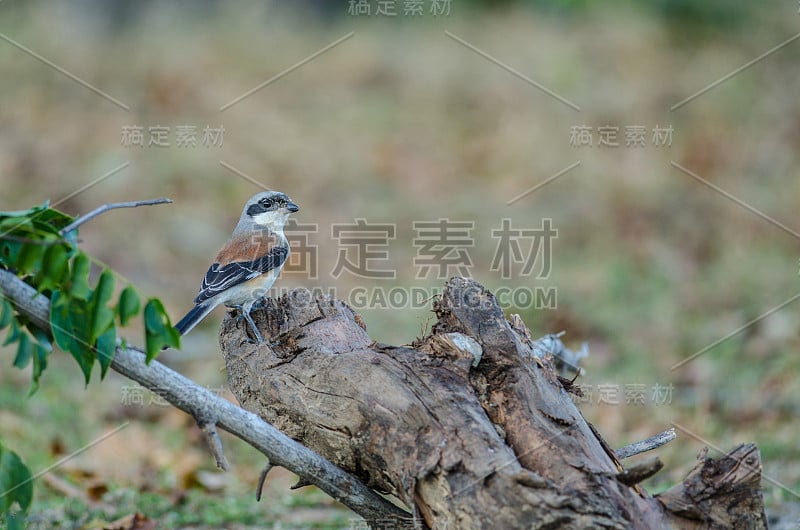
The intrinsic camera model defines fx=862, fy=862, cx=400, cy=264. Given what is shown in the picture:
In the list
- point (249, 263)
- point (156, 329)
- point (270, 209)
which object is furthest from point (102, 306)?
point (270, 209)

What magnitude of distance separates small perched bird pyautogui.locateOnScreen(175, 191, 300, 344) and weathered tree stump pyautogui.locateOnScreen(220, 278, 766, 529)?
631 millimetres

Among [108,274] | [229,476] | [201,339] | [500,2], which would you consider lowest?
[201,339]

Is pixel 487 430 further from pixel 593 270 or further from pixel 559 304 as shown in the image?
pixel 593 270

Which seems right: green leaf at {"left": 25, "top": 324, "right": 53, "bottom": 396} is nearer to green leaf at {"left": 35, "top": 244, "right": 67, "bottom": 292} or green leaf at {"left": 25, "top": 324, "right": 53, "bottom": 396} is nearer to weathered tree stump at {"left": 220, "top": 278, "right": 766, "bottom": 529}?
green leaf at {"left": 35, "top": 244, "right": 67, "bottom": 292}

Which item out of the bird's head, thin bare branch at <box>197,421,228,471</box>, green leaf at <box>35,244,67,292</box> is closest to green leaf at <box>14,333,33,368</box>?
green leaf at <box>35,244,67,292</box>

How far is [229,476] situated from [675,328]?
5.27 metres

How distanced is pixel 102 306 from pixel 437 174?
10121mm

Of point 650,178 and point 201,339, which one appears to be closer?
point 201,339

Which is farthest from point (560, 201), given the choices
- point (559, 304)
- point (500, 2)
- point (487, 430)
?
point (487, 430)

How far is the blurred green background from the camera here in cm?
775

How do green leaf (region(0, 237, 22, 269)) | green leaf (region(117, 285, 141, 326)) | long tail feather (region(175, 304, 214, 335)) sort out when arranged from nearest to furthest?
green leaf (region(117, 285, 141, 326)), green leaf (region(0, 237, 22, 269)), long tail feather (region(175, 304, 214, 335))

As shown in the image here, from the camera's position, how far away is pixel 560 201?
12.5 meters

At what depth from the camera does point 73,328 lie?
3535 mm

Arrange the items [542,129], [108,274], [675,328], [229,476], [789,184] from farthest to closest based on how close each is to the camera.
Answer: [542,129] < [789,184] < [675,328] < [229,476] < [108,274]
